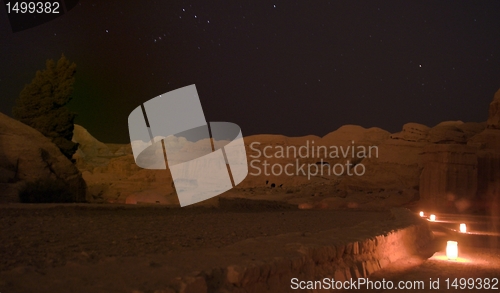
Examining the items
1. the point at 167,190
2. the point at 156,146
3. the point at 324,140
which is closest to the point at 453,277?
the point at 167,190

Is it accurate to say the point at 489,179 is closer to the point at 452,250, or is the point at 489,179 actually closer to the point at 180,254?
the point at 452,250

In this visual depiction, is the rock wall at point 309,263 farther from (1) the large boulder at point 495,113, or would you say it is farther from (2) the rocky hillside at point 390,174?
(1) the large boulder at point 495,113

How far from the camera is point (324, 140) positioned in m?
61.7

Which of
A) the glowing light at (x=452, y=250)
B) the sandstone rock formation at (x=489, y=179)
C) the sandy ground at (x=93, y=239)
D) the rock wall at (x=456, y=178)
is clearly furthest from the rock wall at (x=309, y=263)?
the sandstone rock formation at (x=489, y=179)

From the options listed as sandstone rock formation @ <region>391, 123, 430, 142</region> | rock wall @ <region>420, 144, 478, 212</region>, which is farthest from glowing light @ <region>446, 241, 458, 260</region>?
sandstone rock formation @ <region>391, 123, 430, 142</region>

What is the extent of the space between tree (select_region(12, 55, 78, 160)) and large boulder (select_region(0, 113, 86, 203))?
11.9ft

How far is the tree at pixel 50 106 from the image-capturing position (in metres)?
23.4

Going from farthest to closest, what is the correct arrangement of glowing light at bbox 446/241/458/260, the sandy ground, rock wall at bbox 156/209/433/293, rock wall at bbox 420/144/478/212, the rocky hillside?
the rocky hillside, rock wall at bbox 420/144/478/212, glowing light at bbox 446/241/458/260, the sandy ground, rock wall at bbox 156/209/433/293

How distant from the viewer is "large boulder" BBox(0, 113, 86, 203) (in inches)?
658

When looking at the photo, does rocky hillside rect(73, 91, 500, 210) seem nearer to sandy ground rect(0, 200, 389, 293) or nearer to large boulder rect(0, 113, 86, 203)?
large boulder rect(0, 113, 86, 203)

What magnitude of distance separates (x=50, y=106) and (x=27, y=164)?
6420 mm

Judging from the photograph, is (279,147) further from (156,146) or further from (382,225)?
(382,225)

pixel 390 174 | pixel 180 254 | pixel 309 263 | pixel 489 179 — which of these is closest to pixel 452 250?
pixel 309 263

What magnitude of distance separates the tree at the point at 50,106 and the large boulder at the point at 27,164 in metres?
3.62
